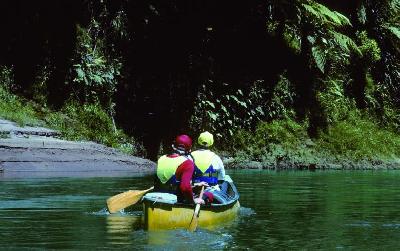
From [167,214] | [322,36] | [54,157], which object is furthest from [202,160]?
[322,36]

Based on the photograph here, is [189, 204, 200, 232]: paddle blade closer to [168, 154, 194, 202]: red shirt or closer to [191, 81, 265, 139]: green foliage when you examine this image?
[168, 154, 194, 202]: red shirt

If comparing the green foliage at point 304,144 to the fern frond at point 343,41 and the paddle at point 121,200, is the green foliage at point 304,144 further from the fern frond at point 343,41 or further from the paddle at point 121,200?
the paddle at point 121,200

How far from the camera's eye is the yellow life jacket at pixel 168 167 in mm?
11195

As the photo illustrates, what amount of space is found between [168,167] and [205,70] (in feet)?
58.0

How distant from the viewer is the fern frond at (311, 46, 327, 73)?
27312 mm

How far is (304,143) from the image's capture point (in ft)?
94.7

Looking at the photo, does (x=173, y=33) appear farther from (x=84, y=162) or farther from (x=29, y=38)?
(x=84, y=162)

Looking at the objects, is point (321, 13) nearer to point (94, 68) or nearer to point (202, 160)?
A: point (94, 68)

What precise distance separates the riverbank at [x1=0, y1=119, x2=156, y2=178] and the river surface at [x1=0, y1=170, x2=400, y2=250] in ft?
8.27

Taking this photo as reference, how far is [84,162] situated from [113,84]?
5217 millimetres

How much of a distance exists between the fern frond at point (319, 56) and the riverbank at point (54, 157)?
23.5ft

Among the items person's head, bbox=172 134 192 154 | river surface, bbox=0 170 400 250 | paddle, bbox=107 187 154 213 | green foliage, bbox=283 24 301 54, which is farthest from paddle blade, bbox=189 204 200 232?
green foliage, bbox=283 24 301 54

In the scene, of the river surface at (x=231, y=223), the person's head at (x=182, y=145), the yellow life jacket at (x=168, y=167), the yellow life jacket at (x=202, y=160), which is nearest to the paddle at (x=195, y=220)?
the river surface at (x=231, y=223)

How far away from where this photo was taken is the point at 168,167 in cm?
1128
